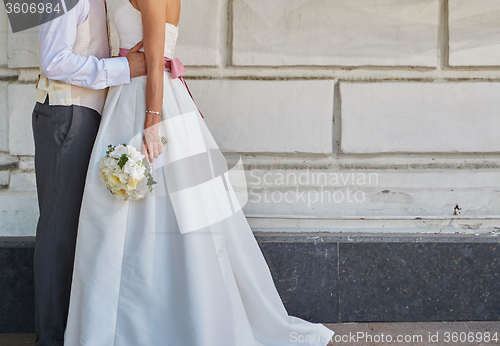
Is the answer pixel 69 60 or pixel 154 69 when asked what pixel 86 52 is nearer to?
pixel 69 60

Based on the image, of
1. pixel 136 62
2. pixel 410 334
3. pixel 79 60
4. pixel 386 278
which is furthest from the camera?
pixel 386 278

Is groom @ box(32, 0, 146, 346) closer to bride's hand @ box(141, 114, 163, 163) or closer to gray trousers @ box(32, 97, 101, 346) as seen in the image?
gray trousers @ box(32, 97, 101, 346)

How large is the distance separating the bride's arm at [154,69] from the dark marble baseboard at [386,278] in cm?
115

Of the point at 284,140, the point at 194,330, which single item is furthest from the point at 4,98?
the point at 194,330

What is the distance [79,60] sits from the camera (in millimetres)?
1968

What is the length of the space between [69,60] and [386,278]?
237cm

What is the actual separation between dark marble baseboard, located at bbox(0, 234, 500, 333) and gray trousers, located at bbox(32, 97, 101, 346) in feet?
2.97

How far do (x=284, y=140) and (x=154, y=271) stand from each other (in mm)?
1538

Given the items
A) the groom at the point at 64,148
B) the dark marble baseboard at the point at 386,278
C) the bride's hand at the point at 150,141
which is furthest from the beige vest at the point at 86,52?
the dark marble baseboard at the point at 386,278

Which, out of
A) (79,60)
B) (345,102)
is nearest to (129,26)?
(79,60)

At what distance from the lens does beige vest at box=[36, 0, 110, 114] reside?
2.03 meters

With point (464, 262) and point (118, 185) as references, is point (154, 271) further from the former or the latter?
point (464, 262)

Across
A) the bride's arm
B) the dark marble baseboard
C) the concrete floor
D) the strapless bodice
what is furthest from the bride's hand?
the concrete floor

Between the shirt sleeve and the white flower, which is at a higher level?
the shirt sleeve
